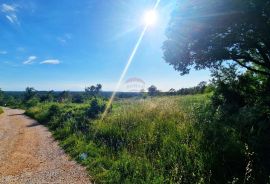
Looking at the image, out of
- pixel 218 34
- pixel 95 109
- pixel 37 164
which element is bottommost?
pixel 37 164

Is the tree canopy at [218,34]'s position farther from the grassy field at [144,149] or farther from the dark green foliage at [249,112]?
the grassy field at [144,149]

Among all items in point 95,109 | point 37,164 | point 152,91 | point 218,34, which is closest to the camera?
point 37,164

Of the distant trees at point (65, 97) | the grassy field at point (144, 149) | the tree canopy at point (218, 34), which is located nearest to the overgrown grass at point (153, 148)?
the grassy field at point (144, 149)

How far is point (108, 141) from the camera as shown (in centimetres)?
1121

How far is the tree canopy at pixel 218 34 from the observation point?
11.8 metres

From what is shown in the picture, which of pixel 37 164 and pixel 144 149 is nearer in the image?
pixel 144 149

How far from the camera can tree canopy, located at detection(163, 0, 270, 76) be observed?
1177cm

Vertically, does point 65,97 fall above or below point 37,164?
above

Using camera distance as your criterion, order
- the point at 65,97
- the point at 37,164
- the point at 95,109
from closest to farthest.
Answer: the point at 37,164 < the point at 95,109 < the point at 65,97

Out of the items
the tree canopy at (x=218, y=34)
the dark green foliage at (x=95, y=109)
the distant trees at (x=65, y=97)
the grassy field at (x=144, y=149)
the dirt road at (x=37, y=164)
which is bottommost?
the dirt road at (x=37, y=164)

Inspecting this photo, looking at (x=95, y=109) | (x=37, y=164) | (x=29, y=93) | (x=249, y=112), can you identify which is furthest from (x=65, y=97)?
(x=249, y=112)

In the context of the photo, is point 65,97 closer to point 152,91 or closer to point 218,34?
point 152,91

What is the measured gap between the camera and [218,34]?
13859 millimetres

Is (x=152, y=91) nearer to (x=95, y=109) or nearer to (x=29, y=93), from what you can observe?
(x=29, y=93)
